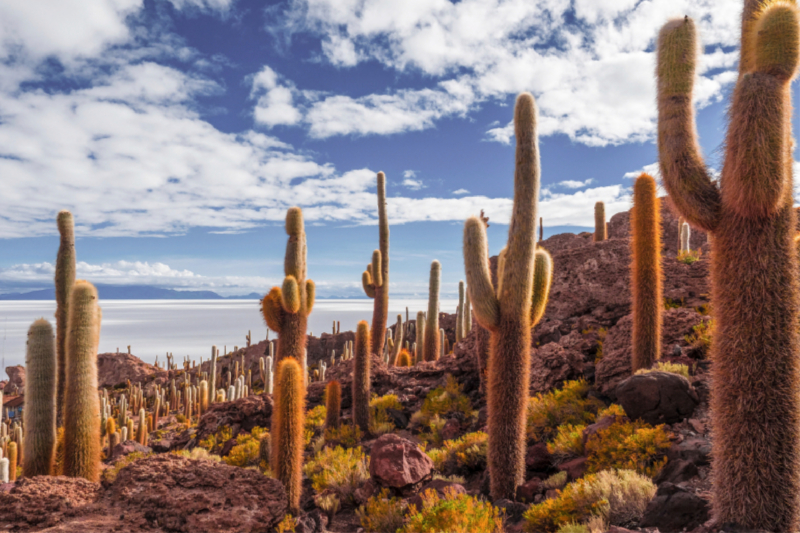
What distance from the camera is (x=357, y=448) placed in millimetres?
10312

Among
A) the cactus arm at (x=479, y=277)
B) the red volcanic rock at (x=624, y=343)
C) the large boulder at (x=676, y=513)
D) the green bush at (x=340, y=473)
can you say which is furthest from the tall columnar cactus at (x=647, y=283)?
the green bush at (x=340, y=473)

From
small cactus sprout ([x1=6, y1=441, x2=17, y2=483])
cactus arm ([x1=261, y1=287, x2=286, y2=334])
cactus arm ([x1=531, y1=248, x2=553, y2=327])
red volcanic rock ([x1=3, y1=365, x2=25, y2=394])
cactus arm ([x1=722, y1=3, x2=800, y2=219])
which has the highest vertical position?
cactus arm ([x1=722, y1=3, x2=800, y2=219])

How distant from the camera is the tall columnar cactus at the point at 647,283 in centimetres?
871

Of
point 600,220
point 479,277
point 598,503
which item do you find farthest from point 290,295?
point 600,220

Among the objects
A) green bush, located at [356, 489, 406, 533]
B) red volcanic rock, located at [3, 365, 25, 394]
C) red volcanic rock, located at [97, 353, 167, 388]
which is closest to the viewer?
green bush, located at [356, 489, 406, 533]

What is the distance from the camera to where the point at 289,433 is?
24.8 feet

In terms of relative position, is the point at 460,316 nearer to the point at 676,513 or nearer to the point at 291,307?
the point at 291,307

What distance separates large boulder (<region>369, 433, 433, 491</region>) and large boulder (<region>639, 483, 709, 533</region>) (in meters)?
3.55

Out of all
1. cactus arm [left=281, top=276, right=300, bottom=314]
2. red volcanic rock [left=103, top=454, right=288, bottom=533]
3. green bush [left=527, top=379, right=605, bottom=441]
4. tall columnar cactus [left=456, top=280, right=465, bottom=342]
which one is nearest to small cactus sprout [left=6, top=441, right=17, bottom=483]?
cactus arm [left=281, top=276, right=300, bottom=314]

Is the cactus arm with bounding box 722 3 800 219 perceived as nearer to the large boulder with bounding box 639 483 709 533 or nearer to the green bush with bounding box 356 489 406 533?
the large boulder with bounding box 639 483 709 533

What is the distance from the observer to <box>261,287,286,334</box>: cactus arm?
1073 cm

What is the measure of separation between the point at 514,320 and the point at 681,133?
3165 mm

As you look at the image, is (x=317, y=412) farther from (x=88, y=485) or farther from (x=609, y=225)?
(x=609, y=225)

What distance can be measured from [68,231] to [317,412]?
799 centimetres
